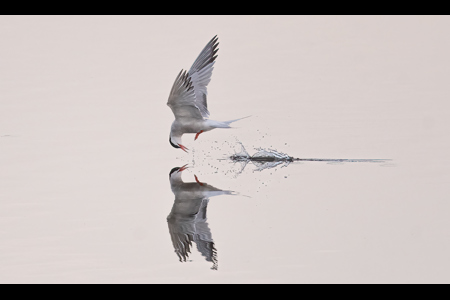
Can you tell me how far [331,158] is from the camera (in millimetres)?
7188

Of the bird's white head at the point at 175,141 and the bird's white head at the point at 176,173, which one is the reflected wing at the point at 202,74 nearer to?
the bird's white head at the point at 175,141

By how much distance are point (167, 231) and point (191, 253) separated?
45 centimetres

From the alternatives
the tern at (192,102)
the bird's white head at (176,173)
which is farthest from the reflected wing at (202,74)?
the bird's white head at (176,173)

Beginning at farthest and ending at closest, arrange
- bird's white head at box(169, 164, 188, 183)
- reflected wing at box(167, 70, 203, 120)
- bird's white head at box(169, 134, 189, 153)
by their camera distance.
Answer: bird's white head at box(169, 134, 189, 153)
reflected wing at box(167, 70, 203, 120)
bird's white head at box(169, 164, 188, 183)

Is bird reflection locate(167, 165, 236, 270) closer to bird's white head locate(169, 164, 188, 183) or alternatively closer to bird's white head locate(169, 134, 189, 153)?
bird's white head locate(169, 164, 188, 183)

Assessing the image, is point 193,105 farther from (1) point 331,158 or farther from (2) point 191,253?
(2) point 191,253

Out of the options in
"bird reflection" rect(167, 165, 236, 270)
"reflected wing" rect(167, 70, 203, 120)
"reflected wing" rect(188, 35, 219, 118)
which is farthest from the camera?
"reflected wing" rect(188, 35, 219, 118)

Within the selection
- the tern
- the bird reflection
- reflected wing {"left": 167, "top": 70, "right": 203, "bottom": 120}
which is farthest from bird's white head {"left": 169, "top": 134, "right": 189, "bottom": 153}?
the bird reflection

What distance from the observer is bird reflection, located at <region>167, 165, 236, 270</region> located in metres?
4.81

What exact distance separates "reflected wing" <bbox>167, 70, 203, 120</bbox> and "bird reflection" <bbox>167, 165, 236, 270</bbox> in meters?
0.82

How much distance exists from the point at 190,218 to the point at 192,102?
204 cm

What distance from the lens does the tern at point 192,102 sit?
23.3 feet

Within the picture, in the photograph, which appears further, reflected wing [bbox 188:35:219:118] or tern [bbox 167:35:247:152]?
reflected wing [bbox 188:35:219:118]

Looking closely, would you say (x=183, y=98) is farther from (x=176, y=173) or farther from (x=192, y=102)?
(x=176, y=173)
